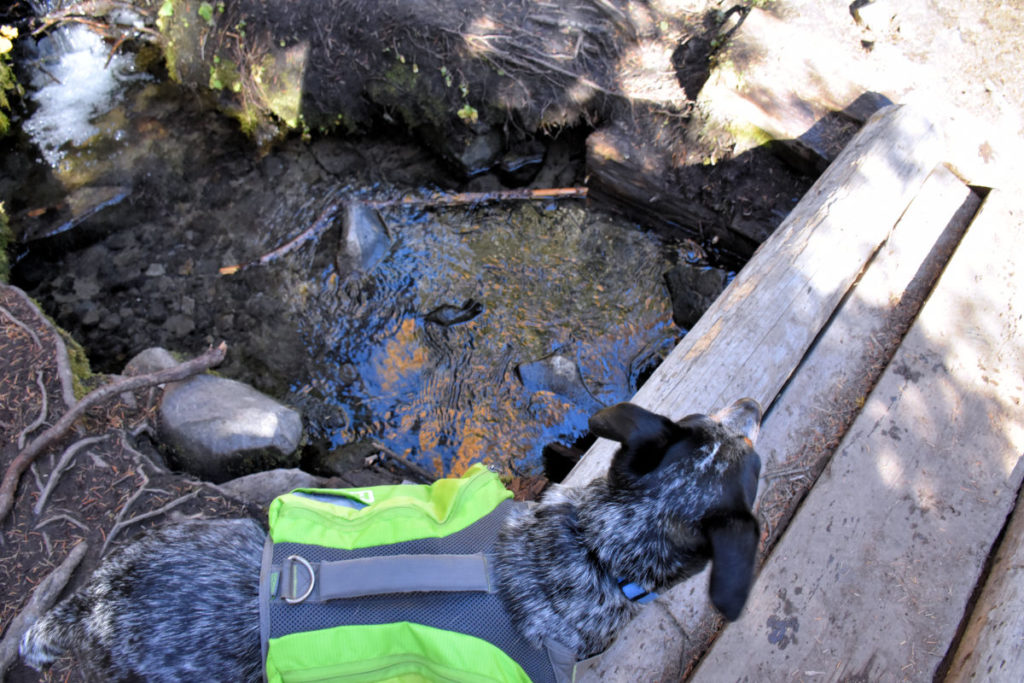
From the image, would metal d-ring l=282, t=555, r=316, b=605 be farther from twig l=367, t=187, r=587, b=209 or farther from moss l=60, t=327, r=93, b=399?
twig l=367, t=187, r=587, b=209

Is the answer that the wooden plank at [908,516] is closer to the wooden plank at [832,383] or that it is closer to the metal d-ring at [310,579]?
the wooden plank at [832,383]

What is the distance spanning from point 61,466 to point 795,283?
5.25 m

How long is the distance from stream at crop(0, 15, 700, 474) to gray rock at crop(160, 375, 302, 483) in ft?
1.42

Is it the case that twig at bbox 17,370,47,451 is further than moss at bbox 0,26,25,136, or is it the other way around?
moss at bbox 0,26,25,136

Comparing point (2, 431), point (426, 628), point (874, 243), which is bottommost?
point (2, 431)

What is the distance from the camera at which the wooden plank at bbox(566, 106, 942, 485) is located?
366cm

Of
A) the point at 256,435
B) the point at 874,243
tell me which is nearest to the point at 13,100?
the point at 256,435

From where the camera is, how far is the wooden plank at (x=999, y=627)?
2920 mm

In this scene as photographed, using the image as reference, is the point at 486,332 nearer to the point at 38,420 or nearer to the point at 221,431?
the point at 221,431

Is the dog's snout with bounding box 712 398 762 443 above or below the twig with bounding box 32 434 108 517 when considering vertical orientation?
above

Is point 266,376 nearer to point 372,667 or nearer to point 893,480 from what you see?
point 372,667

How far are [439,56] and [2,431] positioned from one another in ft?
16.5

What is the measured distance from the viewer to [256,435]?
4.38 metres

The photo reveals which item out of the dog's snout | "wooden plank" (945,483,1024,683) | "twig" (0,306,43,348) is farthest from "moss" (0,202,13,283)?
"wooden plank" (945,483,1024,683)
